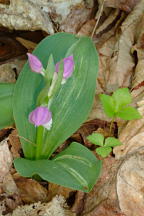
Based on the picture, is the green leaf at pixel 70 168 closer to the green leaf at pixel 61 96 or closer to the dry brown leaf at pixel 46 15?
the green leaf at pixel 61 96

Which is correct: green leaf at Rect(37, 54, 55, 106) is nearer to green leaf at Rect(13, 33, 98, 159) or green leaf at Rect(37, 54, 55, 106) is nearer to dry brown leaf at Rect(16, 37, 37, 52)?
green leaf at Rect(13, 33, 98, 159)

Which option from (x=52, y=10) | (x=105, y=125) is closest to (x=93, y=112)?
(x=105, y=125)

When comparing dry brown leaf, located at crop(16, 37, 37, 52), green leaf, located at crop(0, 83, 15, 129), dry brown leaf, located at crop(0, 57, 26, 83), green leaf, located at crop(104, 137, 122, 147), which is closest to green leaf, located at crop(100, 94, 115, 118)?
green leaf, located at crop(104, 137, 122, 147)

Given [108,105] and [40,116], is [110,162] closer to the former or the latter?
[108,105]

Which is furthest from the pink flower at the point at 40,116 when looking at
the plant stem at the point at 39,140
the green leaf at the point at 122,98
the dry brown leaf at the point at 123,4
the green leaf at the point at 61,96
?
the dry brown leaf at the point at 123,4

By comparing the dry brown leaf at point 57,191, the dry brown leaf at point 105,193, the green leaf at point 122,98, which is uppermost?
the green leaf at point 122,98

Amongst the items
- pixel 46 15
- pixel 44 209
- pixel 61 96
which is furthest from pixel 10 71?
pixel 44 209

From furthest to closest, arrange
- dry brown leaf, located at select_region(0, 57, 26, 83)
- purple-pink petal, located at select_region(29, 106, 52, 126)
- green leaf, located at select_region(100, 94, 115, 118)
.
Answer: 1. dry brown leaf, located at select_region(0, 57, 26, 83)
2. green leaf, located at select_region(100, 94, 115, 118)
3. purple-pink petal, located at select_region(29, 106, 52, 126)
